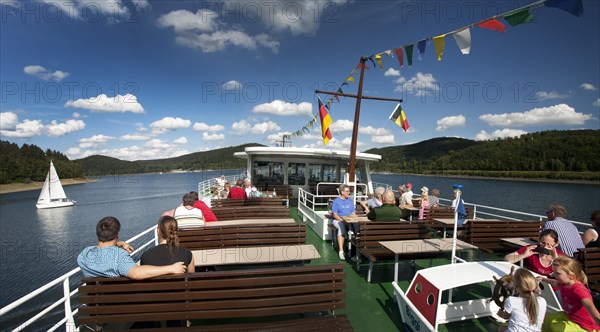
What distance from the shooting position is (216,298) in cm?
222

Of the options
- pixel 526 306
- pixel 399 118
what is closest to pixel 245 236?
pixel 526 306

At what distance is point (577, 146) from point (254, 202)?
377ft

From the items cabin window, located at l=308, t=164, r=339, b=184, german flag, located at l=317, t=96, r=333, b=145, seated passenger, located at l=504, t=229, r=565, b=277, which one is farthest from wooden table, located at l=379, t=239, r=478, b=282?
cabin window, located at l=308, t=164, r=339, b=184

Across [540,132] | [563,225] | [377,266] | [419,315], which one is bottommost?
[377,266]

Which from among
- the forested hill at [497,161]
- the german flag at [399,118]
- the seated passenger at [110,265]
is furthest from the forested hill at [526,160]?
the seated passenger at [110,265]

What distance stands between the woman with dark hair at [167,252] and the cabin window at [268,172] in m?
9.72

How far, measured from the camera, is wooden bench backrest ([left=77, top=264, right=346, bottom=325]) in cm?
215

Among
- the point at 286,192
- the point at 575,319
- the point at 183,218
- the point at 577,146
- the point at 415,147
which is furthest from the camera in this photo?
the point at 415,147

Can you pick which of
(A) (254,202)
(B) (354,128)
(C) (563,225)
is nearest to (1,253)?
(A) (254,202)

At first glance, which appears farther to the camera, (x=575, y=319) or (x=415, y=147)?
(x=415, y=147)

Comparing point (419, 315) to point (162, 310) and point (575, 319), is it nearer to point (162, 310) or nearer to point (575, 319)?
point (575, 319)

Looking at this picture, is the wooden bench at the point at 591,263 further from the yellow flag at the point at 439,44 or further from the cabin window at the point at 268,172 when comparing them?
the cabin window at the point at 268,172

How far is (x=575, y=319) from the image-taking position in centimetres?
217

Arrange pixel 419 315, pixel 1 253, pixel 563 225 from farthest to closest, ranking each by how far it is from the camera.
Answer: pixel 1 253 → pixel 563 225 → pixel 419 315
